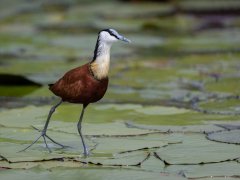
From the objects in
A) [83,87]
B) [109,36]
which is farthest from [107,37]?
[83,87]

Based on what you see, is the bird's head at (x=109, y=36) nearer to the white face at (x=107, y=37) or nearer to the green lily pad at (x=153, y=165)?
the white face at (x=107, y=37)

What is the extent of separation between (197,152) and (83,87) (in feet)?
→ 2.48

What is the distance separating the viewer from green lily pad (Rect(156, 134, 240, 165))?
13.6ft

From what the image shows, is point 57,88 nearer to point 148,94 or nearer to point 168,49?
point 148,94

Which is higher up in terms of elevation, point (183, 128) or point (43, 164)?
point (183, 128)

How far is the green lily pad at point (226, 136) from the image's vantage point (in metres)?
4.65

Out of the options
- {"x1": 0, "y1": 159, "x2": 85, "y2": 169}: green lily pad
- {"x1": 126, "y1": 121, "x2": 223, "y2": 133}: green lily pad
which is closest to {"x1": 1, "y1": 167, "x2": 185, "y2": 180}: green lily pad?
{"x1": 0, "y1": 159, "x2": 85, "y2": 169}: green lily pad

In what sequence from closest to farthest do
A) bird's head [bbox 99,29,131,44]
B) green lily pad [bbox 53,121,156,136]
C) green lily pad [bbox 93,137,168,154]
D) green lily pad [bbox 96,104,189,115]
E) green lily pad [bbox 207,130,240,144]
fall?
1. bird's head [bbox 99,29,131,44]
2. green lily pad [bbox 93,137,168,154]
3. green lily pad [bbox 207,130,240,144]
4. green lily pad [bbox 53,121,156,136]
5. green lily pad [bbox 96,104,189,115]

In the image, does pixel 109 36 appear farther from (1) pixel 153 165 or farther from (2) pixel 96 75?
(1) pixel 153 165

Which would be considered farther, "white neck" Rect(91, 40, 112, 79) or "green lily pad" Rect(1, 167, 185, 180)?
"white neck" Rect(91, 40, 112, 79)

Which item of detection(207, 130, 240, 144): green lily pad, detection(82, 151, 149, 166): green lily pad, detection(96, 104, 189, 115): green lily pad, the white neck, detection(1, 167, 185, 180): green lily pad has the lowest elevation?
detection(1, 167, 185, 180): green lily pad

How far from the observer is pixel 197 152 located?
4363 mm

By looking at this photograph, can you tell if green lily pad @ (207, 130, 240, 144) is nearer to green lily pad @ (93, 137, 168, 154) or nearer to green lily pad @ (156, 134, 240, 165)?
green lily pad @ (156, 134, 240, 165)

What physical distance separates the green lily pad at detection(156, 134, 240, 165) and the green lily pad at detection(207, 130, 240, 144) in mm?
77
